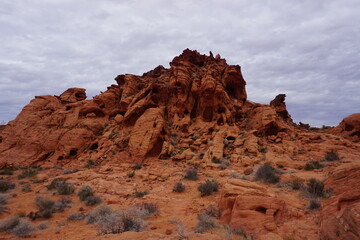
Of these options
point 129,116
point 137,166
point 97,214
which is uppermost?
point 129,116

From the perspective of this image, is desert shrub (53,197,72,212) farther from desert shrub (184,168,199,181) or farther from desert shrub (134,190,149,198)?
desert shrub (184,168,199,181)

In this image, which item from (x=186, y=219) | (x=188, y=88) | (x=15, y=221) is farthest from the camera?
(x=188, y=88)

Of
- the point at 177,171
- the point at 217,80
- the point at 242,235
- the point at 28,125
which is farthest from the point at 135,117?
the point at 242,235

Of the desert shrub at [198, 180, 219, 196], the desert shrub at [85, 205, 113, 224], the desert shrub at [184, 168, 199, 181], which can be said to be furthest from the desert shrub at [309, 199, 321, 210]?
the desert shrub at [85, 205, 113, 224]

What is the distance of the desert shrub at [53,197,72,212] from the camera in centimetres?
732

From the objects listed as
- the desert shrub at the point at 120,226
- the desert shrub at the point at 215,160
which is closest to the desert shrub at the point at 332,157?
the desert shrub at the point at 215,160

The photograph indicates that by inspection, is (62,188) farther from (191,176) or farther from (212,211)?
(212,211)

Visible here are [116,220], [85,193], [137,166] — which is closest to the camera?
[116,220]

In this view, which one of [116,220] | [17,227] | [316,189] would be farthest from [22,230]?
[316,189]

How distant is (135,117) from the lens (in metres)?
18.1

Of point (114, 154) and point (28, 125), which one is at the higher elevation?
point (28, 125)

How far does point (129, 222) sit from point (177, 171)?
7.22 m

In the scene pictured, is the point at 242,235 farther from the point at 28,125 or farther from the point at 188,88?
the point at 28,125

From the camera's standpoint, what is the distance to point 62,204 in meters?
7.68
